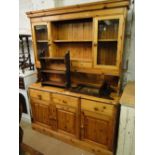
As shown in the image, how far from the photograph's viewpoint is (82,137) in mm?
1912

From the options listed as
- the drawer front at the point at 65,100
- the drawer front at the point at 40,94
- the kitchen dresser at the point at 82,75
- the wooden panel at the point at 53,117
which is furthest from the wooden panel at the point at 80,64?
the wooden panel at the point at 53,117

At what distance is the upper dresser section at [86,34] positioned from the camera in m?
1.52

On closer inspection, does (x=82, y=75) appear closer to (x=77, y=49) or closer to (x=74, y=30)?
(x=77, y=49)

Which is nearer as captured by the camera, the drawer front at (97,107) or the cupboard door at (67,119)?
the drawer front at (97,107)

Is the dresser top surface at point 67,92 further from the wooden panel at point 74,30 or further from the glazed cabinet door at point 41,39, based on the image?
the wooden panel at point 74,30

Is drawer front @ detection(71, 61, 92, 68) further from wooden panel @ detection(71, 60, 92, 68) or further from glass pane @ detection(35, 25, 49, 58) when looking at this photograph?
glass pane @ detection(35, 25, 49, 58)

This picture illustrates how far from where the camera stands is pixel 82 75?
2143 millimetres

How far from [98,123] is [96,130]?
123 millimetres

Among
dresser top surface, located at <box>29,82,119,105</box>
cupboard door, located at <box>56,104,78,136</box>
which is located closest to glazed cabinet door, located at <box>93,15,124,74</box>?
dresser top surface, located at <box>29,82,119,105</box>

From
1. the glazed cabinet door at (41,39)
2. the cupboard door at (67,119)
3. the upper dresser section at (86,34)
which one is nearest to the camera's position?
the upper dresser section at (86,34)

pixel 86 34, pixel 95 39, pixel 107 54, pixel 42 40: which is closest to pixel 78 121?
pixel 107 54

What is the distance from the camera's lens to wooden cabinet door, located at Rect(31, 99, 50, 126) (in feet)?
6.87
